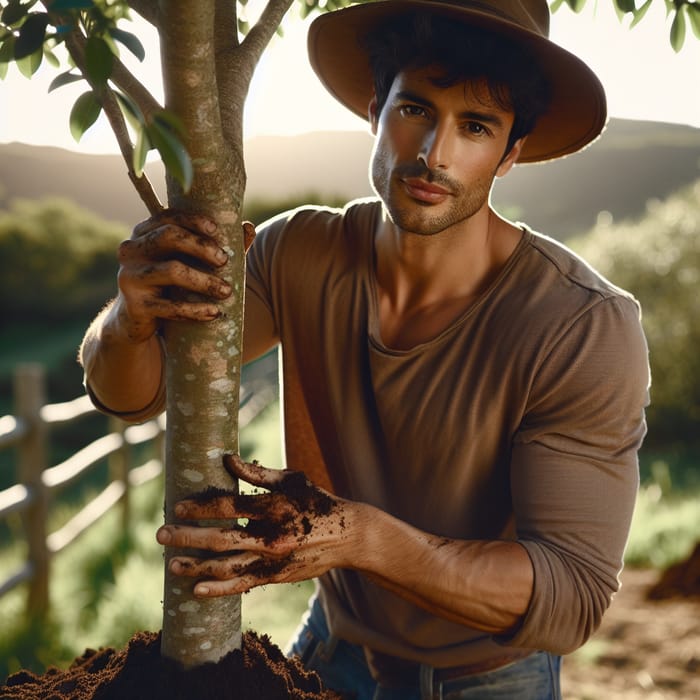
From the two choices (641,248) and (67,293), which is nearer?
(641,248)

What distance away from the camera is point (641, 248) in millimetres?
12859

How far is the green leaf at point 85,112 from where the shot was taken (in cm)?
104

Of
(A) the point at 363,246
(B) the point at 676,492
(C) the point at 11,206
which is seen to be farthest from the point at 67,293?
(A) the point at 363,246

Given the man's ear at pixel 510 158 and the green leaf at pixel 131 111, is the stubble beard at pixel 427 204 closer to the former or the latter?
the man's ear at pixel 510 158

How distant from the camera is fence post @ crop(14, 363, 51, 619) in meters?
4.81

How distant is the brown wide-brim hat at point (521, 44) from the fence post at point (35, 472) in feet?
9.93

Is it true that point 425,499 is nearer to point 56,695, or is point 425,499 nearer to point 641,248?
point 56,695

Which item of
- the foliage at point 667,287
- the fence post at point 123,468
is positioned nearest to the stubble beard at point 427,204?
the fence post at point 123,468

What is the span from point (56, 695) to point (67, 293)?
999 inches

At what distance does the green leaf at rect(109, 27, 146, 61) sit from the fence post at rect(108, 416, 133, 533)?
5.99 m

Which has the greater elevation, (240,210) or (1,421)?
(240,210)

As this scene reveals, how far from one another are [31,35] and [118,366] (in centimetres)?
79

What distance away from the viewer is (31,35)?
3.52ft

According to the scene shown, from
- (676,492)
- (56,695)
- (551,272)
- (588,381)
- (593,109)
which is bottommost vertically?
(676,492)
